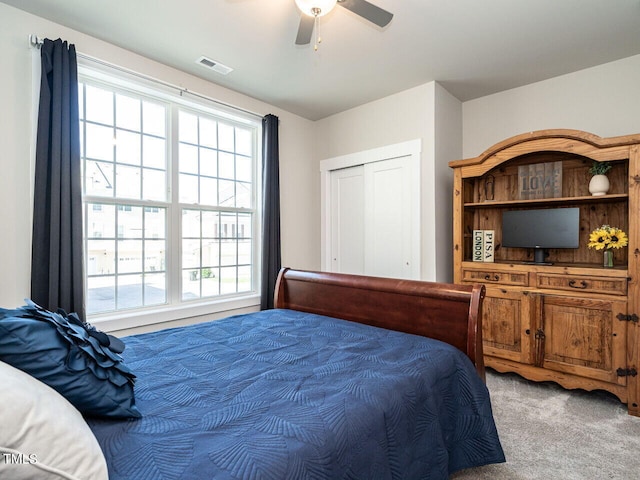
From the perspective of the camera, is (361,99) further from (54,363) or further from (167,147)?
(54,363)

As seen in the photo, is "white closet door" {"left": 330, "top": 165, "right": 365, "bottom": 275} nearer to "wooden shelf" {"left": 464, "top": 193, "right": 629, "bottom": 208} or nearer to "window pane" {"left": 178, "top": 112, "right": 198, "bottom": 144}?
"wooden shelf" {"left": 464, "top": 193, "right": 629, "bottom": 208}

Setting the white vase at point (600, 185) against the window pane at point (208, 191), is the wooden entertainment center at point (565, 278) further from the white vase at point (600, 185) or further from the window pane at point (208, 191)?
the window pane at point (208, 191)

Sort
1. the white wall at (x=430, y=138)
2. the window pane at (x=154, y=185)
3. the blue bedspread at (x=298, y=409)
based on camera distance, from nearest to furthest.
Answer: the blue bedspread at (x=298, y=409) → the window pane at (x=154, y=185) → the white wall at (x=430, y=138)

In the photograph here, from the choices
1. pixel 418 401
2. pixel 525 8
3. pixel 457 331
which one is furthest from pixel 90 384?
pixel 525 8

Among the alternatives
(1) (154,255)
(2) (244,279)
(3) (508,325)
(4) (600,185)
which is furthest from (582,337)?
(1) (154,255)

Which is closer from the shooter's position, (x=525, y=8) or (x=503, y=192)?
(x=525, y=8)

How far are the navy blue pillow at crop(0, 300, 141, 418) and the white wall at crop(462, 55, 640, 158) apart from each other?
3.85 metres

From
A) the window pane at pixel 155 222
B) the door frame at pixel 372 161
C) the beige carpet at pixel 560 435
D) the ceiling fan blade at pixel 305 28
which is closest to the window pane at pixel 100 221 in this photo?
the window pane at pixel 155 222

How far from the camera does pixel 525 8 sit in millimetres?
2299

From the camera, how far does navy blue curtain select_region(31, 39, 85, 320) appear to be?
7.67 feet

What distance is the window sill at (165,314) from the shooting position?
2738mm

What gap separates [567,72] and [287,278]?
126 inches

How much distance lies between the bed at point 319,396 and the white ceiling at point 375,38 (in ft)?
6.21

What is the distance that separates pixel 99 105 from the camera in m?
2.82
